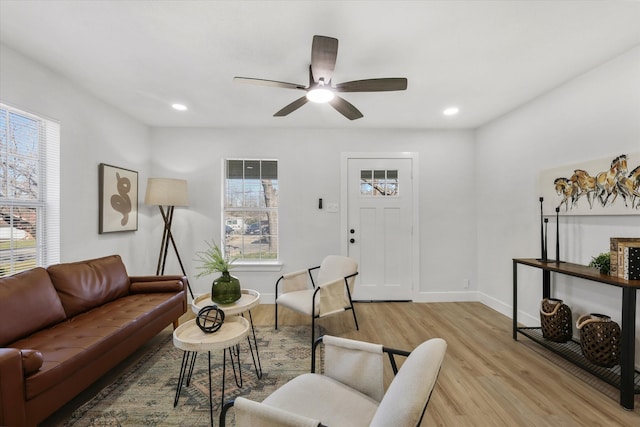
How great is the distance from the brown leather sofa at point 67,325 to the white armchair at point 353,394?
44.9 inches

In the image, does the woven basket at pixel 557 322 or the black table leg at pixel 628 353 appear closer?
the black table leg at pixel 628 353

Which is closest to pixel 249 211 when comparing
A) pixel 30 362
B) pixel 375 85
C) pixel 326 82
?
pixel 326 82

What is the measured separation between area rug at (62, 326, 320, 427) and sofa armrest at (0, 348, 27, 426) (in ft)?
1.35

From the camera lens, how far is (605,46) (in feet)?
6.84

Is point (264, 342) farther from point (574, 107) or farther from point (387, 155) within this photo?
point (574, 107)

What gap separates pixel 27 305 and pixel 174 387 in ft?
3.86

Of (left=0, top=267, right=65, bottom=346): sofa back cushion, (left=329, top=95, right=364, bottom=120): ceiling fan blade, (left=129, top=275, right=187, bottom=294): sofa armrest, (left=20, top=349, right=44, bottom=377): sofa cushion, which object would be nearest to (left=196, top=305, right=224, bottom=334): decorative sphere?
(left=20, top=349, right=44, bottom=377): sofa cushion

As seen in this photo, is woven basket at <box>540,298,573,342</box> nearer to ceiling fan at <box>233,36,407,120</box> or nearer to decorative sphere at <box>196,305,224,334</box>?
ceiling fan at <box>233,36,407,120</box>

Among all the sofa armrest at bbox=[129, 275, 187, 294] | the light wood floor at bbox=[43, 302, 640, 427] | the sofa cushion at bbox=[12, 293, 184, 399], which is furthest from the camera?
the sofa armrest at bbox=[129, 275, 187, 294]

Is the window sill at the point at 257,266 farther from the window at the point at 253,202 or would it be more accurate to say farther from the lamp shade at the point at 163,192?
the lamp shade at the point at 163,192

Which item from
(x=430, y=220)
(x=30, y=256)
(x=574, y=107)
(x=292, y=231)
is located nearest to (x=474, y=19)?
(x=574, y=107)

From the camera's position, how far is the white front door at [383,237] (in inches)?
157

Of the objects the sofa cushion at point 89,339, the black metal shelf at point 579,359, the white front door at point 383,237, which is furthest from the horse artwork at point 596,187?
the sofa cushion at point 89,339

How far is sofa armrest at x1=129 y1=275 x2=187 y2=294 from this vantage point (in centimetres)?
292
